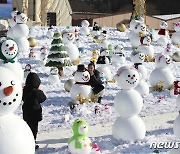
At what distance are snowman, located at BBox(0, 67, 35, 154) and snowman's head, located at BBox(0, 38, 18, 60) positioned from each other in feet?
14.8

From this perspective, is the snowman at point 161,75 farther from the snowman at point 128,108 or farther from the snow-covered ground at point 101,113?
the snowman at point 128,108

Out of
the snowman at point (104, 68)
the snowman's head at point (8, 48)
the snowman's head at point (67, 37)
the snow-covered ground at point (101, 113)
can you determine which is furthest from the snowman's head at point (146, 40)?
the snowman's head at point (8, 48)

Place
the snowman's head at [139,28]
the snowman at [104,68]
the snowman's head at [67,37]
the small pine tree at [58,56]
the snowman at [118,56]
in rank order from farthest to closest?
the snowman's head at [139,28] → the snowman at [118,56] → the snowman's head at [67,37] → the small pine tree at [58,56] → the snowman at [104,68]

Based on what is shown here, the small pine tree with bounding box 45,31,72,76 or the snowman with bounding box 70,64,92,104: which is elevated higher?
the small pine tree with bounding box 45,31,72,76

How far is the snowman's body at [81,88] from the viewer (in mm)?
9547

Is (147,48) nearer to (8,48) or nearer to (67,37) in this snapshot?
(67,37)

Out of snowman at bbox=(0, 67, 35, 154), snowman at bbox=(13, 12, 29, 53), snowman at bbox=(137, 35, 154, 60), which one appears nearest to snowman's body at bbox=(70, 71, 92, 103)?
snowman at bbox=(0, 67, 35, 154)

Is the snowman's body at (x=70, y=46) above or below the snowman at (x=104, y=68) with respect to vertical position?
above

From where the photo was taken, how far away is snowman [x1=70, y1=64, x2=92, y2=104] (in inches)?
376

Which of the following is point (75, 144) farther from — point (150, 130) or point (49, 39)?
point (49, 39)

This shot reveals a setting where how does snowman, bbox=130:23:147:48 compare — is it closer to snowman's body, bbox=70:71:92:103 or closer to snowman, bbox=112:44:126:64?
snowman, bbox=112:44:126:64

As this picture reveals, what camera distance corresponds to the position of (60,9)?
99.1ft

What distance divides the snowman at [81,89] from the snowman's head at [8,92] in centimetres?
412

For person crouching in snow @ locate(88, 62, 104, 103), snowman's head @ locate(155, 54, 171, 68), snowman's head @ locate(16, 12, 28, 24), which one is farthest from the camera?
snowman's head @ locate(16, 12, 28, 24)
